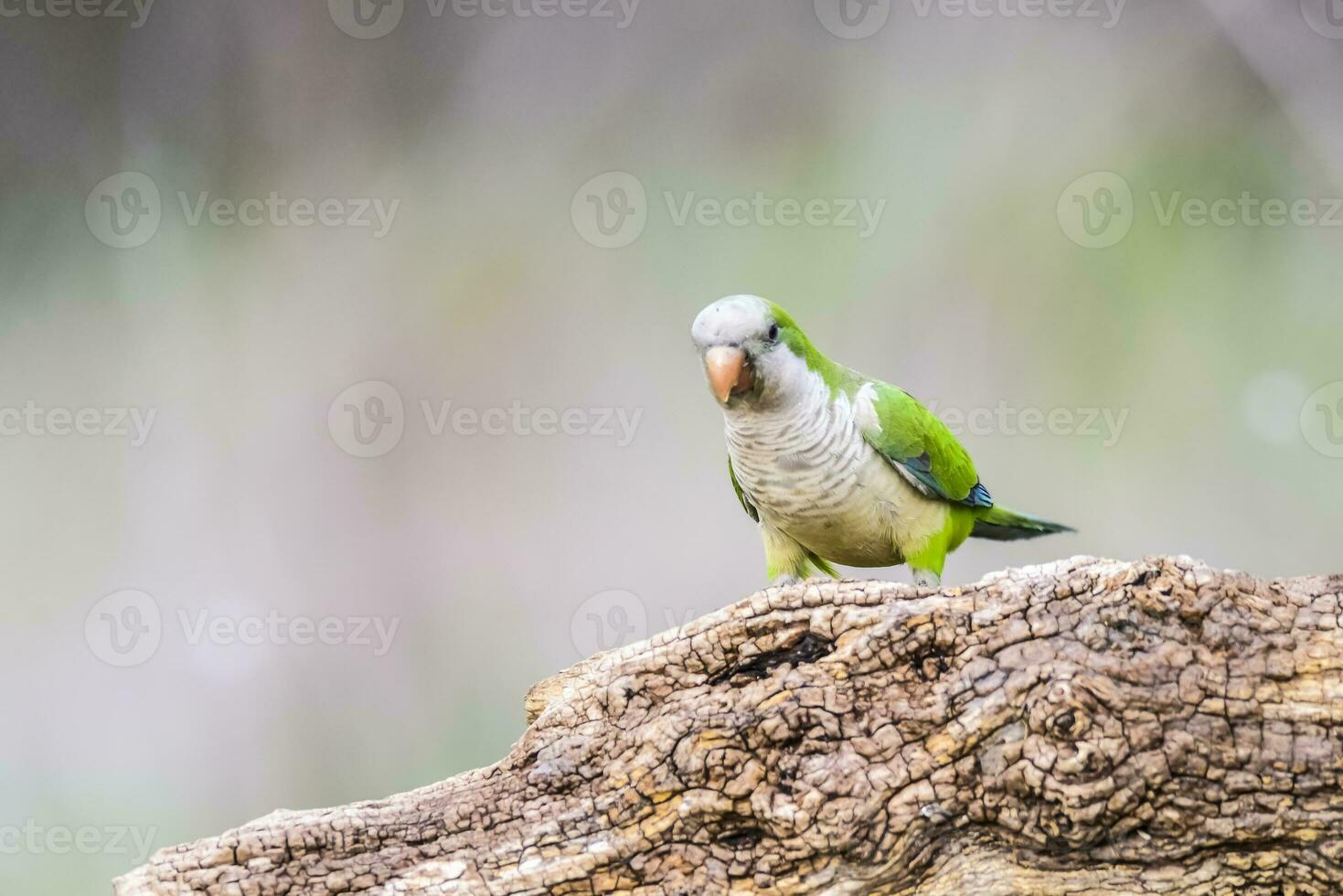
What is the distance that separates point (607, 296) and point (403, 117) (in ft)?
3.92

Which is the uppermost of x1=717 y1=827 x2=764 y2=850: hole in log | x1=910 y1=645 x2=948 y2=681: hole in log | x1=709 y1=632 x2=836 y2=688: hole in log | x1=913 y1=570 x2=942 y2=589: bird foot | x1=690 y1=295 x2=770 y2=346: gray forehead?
x1=690 y1=295 x2=770 y2=346: gray forehead

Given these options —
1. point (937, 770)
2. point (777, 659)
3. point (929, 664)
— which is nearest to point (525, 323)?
point (777, 659)

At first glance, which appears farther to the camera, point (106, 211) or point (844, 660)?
point (106, 211)

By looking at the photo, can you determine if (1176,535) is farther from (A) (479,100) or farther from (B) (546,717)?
(A) (479,100)

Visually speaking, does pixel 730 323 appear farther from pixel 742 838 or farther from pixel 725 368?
pixel 742 838

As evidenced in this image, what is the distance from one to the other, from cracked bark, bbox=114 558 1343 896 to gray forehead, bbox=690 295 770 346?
0.70 meters

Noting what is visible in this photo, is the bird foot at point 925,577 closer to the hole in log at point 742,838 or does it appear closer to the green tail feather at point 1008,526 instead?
the green tail feather at point 1008,526

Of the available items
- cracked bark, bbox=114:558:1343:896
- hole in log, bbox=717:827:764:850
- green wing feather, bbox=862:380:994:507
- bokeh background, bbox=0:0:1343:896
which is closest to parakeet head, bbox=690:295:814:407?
green wing feather, bbox=862:380:994:507

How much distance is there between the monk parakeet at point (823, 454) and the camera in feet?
8.29

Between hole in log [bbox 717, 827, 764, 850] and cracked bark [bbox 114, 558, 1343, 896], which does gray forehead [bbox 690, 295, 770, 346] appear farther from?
hole in log [bbox 717, 827, 764, 850]

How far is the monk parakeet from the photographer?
253 centimetres

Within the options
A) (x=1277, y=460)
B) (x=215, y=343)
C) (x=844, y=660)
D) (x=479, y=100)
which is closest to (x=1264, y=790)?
(x=844, y=660)

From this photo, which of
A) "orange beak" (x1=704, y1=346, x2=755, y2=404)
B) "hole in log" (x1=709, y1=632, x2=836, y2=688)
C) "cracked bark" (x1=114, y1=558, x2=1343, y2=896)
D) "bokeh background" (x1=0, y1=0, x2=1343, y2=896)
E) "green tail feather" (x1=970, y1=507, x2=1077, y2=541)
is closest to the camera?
"cracked bark" (x1=114, y1=558, x2=1343, y2=896)

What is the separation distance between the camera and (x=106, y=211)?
4215mm
